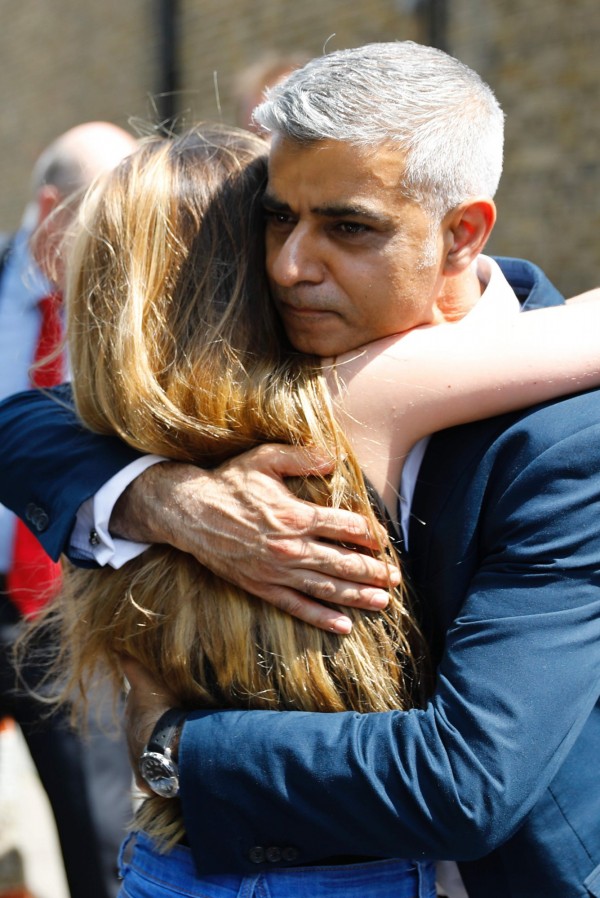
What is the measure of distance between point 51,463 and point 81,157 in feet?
7.09

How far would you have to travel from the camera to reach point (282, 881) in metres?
1.59

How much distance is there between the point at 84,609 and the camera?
1794 mm

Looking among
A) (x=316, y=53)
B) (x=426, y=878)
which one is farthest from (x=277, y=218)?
(x=316, y=53)

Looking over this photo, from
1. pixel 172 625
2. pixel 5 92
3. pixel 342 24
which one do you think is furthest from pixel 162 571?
pixel 5 92

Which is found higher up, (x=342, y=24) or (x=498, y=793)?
(x=342, y=24)

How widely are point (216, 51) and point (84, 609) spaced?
323 inches

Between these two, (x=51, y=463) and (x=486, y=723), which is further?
(x=51, y=463)

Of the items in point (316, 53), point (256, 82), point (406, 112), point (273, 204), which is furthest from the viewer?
point (316, 53)

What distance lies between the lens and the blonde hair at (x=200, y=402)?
1.55 m

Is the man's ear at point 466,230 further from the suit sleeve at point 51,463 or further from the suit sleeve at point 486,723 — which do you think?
the suit sleeve at point 51,463

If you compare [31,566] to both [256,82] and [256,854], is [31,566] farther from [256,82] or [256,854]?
[256,82]

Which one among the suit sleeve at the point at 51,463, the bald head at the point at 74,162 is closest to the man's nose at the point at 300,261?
the suit sleeve at the point at 51,463

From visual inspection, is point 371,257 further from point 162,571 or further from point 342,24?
point 342,24

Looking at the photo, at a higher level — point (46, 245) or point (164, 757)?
point (46, 245)
